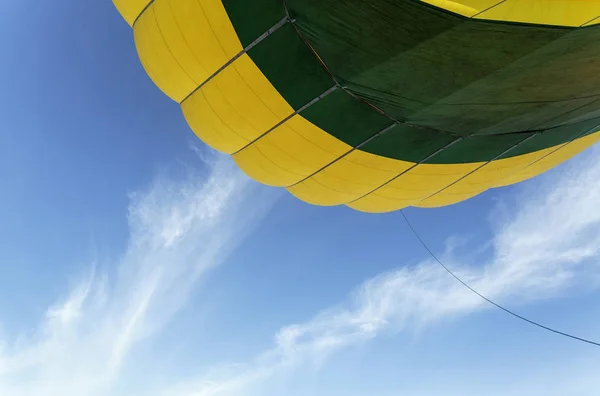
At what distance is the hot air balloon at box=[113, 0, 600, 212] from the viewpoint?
10.8 ft

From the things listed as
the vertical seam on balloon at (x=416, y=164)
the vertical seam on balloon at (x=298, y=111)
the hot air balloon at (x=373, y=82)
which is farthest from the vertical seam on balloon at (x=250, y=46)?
the vertical seam on balloon at (x=416, y=164)

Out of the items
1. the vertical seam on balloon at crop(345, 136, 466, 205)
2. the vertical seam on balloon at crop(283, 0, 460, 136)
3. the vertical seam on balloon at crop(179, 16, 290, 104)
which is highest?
the vertical seam on balloon at crop(345, 136, 466, 205)

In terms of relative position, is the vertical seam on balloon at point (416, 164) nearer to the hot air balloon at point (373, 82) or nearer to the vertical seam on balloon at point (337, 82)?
the hot air balloon at point (373, 82)

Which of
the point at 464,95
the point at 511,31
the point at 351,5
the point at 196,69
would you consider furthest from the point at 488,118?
the point at 196,69

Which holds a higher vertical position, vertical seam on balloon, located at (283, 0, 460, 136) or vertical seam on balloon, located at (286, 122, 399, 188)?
vertical seam on balloon, located at (286, 122, 399, 188)

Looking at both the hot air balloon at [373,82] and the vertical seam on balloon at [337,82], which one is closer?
the hot air balloon at [373,82]

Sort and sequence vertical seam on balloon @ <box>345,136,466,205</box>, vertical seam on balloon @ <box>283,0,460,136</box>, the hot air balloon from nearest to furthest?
the hot air balloon < vertical seam on balloon @ <box>283,0,460,136</box> < vertical seam on balloon @ <box>345,136,466,205</box>

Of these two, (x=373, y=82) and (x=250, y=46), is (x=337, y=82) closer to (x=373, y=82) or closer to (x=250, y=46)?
(x=373, y=82)

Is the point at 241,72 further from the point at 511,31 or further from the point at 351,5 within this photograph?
the point at 511,31

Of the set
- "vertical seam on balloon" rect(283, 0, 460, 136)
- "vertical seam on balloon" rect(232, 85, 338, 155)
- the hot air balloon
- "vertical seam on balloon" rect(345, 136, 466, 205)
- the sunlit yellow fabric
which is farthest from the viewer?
"vertical seam on balloon" rect(345, 136, 466, 205)

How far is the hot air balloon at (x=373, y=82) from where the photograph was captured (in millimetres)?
3299

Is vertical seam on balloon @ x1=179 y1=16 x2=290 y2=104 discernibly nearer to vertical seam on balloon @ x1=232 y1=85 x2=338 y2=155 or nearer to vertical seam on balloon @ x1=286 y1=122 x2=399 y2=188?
vertical seam on balloon @ x1=232 y1=85 x2=338 y2=155

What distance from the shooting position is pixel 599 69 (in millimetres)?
3758

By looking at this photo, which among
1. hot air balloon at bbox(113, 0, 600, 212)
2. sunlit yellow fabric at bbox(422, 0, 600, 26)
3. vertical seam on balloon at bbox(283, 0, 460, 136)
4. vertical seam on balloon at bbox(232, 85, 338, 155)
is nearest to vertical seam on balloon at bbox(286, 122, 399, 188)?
hot air balloon at bbox(113, 0, 600, 212)
